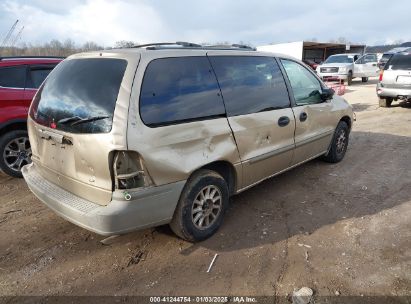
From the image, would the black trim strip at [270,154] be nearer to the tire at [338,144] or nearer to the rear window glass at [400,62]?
the tire at [338,144]

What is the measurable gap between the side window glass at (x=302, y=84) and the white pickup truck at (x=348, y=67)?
50.1 feet

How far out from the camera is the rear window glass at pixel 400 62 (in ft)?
34.3

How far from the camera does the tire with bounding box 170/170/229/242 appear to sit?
10.2 feet

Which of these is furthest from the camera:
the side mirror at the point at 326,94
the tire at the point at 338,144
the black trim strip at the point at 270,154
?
the tire at the point at 338,144

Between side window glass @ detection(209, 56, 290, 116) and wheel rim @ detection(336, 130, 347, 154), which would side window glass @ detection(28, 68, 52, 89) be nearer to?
side window glass @ detection(209, 56, 290, 116)

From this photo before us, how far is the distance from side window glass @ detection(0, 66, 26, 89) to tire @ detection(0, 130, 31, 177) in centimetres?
70

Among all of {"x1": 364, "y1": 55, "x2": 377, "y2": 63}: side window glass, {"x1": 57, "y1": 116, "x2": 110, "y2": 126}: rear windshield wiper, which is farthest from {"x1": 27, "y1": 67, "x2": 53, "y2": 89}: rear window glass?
{"x1": 364, "y1": 55, "x2": 377, "y2": 63}: side window glass

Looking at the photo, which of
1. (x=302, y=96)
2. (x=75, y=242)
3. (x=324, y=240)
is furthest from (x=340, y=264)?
(x=75, y=242)

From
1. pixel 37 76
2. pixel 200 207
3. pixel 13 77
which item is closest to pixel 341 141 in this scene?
pixel 200 207

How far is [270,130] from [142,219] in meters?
1.82

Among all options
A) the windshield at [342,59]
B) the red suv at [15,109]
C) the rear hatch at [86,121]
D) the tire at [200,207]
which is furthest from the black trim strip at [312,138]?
the windshield at [342,59]

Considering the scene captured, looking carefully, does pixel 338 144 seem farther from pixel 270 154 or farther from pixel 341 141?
pixel 270 154

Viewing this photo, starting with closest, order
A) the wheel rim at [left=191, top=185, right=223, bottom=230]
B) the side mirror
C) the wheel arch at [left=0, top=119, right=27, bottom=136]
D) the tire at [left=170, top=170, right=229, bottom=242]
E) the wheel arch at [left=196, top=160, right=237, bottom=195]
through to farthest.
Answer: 1. the tire at [left=170, top=170, right=229, bottom=242]
2. the wheel rim at [left=191, top=185, right=223, bottom=230]
3. the wheel arch at [left=196, top=160, right=237, bottom=195]
4. the side mirror
5. the wheel arch at [left=0, top=119, right=27, bottom=136]

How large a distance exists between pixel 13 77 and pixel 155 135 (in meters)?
3.58
